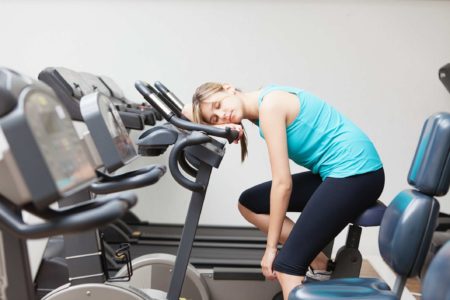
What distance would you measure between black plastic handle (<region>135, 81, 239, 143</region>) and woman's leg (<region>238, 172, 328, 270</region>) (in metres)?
0.42

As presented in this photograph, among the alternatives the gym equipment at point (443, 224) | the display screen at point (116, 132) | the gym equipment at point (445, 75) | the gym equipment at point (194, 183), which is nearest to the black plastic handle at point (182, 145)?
the gym equipment at point (194, 183)

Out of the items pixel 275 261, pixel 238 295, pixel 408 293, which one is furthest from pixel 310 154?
pixel 408 293

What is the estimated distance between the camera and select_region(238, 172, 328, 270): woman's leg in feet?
6.97

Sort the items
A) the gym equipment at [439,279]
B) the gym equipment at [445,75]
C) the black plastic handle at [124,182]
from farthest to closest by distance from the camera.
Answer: the gym equipment at [445,75] < the black plastic handle at [124,182] < the gym equipment at [439,279]

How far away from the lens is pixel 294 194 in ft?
7.00

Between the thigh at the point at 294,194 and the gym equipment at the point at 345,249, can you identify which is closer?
the gym equipment at the point at 345,249

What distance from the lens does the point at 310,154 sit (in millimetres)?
1959

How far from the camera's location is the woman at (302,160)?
1791 millimetres

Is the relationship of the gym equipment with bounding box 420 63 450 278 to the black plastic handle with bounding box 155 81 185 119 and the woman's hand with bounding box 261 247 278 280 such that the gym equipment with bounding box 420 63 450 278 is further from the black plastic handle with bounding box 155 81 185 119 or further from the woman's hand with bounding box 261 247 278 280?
the black plastic handle with bounding box 155 81 185 119

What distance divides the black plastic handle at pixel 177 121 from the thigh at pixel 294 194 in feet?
1.36

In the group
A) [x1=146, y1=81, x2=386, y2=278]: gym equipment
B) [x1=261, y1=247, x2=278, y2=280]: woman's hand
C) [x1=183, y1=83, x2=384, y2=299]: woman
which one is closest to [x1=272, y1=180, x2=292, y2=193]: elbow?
[x1=183, y1=83, x2=384, y2=299]: woman

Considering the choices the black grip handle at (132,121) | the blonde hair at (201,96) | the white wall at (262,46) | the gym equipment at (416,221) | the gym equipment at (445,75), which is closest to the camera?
the gym equipment at (416,221)

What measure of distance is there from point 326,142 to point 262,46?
1833 mm

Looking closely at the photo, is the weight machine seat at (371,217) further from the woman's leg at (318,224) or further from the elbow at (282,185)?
the elbow at (282,185)
